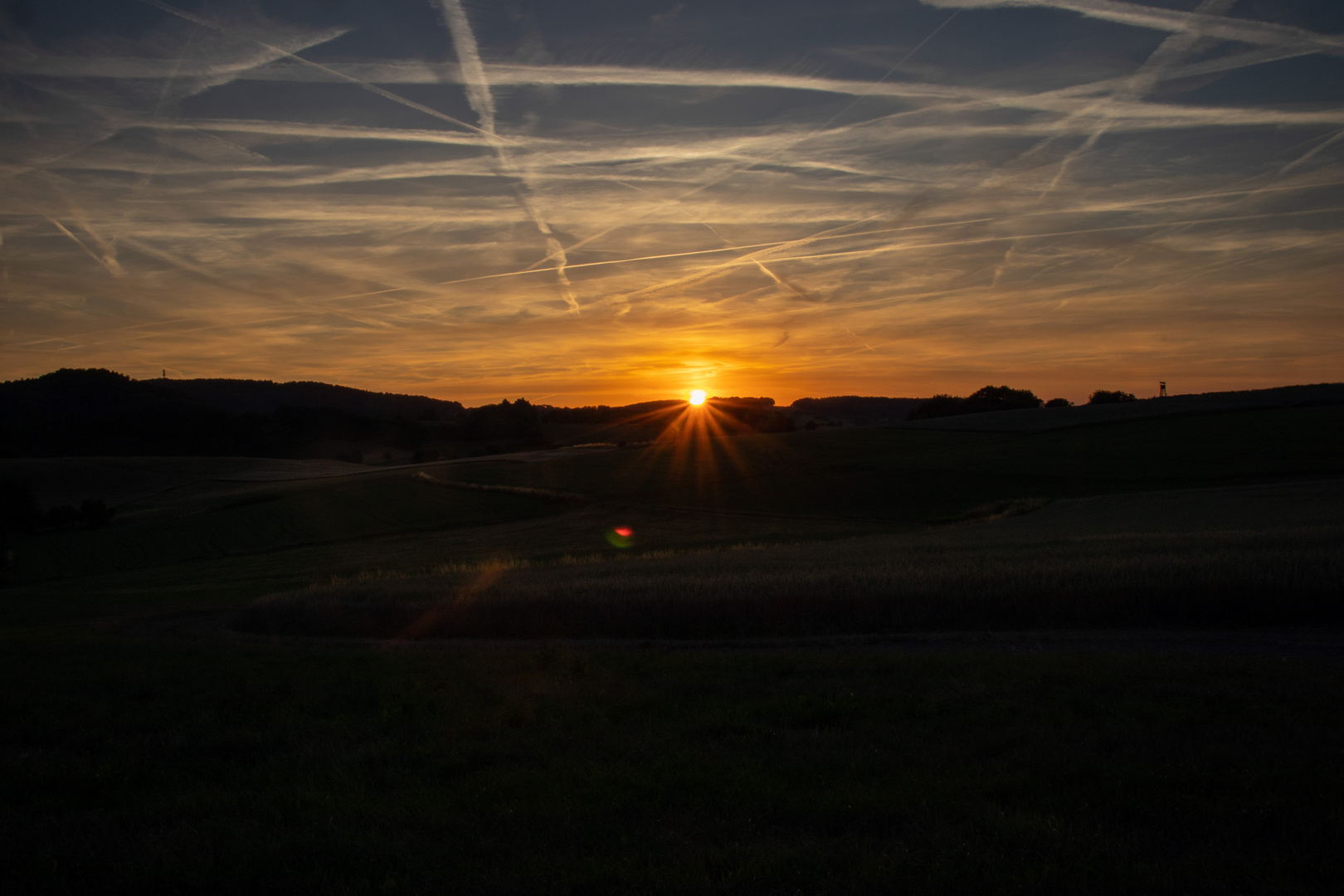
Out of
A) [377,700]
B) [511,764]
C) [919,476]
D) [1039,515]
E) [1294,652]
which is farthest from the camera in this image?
[919,476]

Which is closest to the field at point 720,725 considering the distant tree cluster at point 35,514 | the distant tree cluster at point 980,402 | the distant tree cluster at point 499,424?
the distant tree cluster at point 35,514

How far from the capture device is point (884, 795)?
214 inches

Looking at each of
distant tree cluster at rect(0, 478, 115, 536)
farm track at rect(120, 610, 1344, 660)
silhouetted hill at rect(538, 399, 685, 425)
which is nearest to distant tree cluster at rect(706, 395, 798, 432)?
silhouetted hill at rect(538, 399, 685, 425)

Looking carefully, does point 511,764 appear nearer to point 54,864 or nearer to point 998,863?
point 54,864

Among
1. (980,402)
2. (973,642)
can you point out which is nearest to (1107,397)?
(980,402)

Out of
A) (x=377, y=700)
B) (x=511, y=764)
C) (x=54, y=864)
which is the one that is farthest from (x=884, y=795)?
(x=377, y=700)

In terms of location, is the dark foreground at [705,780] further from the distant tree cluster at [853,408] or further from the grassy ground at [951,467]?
the distant tree cluster at [853,408]

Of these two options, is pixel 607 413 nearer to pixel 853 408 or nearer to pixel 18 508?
pixel 853 408

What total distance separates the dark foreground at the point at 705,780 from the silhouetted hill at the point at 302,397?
146 m

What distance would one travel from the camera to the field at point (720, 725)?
4699 mm

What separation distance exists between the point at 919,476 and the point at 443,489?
34835mm

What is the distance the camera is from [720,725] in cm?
747

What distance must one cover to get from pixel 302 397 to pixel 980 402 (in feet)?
433

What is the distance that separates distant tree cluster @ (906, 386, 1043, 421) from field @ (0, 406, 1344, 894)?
9344 centimetres
